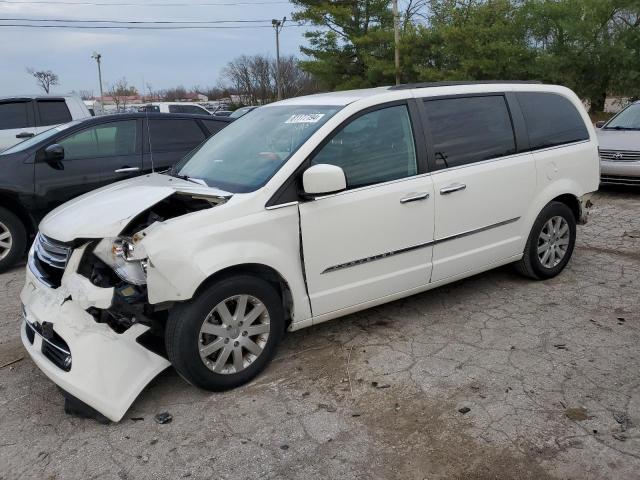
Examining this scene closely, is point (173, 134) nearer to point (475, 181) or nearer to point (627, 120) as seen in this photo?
point (475, 181)

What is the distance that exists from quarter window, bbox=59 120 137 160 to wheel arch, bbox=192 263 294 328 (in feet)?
12.4

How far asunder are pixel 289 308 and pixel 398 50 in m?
25.2

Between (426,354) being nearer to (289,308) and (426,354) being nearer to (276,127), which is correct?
(289,308)

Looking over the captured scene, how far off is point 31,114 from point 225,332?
725 cm

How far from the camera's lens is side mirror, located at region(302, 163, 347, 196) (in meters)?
3.29

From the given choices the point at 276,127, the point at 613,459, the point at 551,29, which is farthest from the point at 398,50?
the point at 613,459

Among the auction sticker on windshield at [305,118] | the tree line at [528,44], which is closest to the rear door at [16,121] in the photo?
the auction sticker on windshield at [305,118]

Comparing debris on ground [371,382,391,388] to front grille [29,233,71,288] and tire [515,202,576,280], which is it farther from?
tire [515,202,576,280]

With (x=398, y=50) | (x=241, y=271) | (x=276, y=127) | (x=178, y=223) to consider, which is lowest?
(x=241, y=271)

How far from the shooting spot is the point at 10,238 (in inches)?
232

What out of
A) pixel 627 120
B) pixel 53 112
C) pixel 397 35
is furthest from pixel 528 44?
pixel 53 112

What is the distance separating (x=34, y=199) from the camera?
19.5 feet

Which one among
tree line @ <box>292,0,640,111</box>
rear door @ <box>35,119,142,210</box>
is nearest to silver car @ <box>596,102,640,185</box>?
rear door @ <box>35,119,142,210</box>

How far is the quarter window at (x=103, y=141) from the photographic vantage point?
20.3 ft
